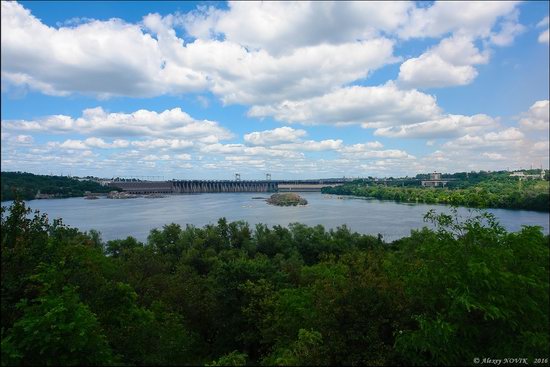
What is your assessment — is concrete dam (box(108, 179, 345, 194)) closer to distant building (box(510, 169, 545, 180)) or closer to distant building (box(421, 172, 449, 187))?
distant building (box(421, 172, 449, 187))

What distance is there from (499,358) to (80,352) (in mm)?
7411

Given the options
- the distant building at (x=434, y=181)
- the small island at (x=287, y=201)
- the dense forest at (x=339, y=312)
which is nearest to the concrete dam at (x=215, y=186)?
the small island at (x=287, y=201)

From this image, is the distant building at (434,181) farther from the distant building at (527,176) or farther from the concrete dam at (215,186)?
the concrete dam at (215,186)

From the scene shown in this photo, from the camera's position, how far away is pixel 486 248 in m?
9.63

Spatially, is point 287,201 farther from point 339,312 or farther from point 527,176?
point 339,312

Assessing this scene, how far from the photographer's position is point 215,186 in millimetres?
146625

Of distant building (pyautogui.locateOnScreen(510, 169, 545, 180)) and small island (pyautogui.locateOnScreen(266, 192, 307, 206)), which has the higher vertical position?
distant building (pyautogui.locateOnScreen(510, 169, 545, 180))

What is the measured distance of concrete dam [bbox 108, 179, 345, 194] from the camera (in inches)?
5118

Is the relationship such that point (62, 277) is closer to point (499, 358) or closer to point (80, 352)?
point (80, 352)

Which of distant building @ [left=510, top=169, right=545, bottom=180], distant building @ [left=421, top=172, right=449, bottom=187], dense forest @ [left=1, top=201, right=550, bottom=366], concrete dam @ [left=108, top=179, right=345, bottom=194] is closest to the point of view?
dense forest @ [left=1, top=201, right=550, bottom=366]

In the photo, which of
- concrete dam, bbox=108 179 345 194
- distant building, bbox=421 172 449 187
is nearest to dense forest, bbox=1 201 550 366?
distant building, bbox=421 172 449 187

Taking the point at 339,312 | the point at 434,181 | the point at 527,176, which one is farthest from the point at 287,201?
the point at 339,312

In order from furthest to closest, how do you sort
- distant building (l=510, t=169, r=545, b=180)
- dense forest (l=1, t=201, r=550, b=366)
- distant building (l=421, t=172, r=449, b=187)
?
distant building (l=421, t=172, r=449, b=187)
distant building (l=510, t=169, r=545, b=180)
dense forest (l=1, t=201, r=550, b=366)

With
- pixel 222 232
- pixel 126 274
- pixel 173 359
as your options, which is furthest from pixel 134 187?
pixel 173 359
